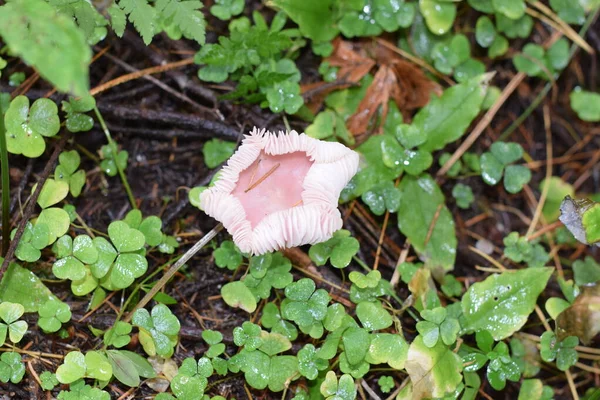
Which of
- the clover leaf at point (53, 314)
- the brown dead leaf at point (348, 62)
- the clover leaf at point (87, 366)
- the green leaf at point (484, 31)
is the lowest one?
the clover leaf at point (87, 366)

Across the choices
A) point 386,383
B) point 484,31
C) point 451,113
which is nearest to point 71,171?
point 386,383

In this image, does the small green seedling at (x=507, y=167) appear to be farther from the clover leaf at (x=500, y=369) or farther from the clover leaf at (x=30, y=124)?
the clover leaf at (x=30, y=124)

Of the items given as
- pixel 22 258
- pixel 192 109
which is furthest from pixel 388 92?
pixel 22 258

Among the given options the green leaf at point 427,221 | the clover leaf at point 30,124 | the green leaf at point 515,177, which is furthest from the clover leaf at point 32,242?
the green leaf at point 515,177

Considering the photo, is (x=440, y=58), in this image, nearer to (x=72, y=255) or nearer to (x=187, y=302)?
(x=187, y=302)

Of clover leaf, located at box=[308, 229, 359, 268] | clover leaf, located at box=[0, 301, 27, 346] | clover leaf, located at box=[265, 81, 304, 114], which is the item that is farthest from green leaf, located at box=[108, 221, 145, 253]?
clover leaf, located at box=[265, 81, 304, 114]

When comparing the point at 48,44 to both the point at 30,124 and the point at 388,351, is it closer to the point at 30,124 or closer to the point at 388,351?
the point at 30,124

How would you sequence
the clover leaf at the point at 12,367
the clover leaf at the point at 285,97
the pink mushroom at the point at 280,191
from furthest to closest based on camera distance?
the clover leaf at the point at 285,97 → the clover leaf at the point at 12,367 → the pink mushroom at the point at 280,191
